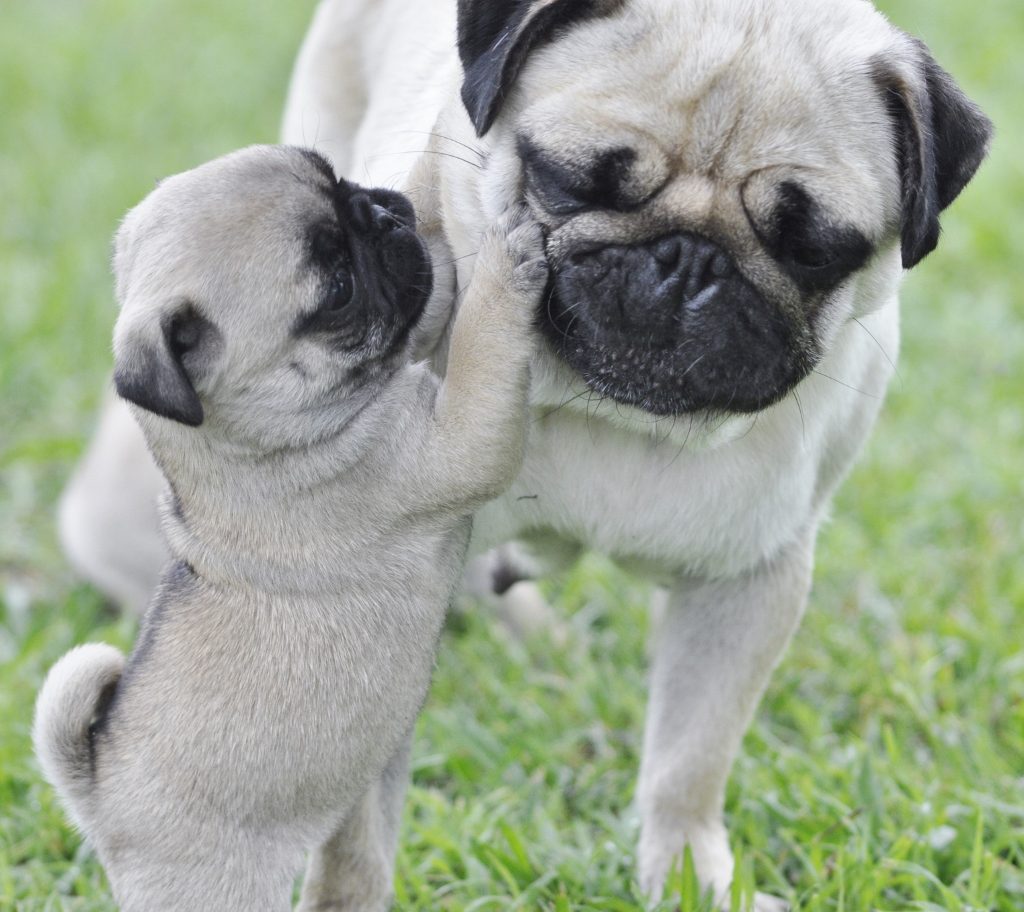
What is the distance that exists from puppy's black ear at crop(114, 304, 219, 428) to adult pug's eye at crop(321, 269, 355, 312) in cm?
29

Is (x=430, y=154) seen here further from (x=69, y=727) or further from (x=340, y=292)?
(x=69, y=727)

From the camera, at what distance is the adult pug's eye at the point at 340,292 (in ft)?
11.3

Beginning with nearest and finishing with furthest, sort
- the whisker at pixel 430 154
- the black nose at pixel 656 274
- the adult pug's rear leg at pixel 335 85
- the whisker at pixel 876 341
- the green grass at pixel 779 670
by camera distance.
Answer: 1. the black nose at pixel 656 274
2. the whisker at pixel 430 154
3. the whisker at pixel 876 341
4. the green grass at pixel 779 670
5. the adult pug's rear leg at pixel 335 85

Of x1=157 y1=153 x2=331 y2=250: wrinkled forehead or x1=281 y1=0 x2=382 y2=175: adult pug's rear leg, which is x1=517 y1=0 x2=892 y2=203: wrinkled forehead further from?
x1=281 y1=0 x2=382 y2=175: adult pug's rear leg

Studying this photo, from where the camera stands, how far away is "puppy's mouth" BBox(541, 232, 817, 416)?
11.0ft

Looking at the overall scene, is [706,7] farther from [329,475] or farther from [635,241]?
[329,475]

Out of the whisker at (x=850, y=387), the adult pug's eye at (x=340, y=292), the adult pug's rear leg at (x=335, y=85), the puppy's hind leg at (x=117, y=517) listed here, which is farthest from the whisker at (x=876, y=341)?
the puppy's hind leg at (x=117, y=517)

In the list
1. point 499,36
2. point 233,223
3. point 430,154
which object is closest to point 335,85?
point 430,154

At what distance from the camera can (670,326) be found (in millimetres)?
3342

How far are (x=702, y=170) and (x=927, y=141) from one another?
0.55 metres

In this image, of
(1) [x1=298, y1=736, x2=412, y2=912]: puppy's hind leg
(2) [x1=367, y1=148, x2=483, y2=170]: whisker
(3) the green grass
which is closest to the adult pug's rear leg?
(2) [x1=367, y1=148, x2=483, y2=170]: whisker

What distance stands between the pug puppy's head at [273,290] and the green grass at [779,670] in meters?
1.45

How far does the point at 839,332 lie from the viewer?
3.77 metres

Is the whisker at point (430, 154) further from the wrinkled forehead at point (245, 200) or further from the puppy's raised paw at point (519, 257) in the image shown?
the wrinkled forehead at point (245, 200)
